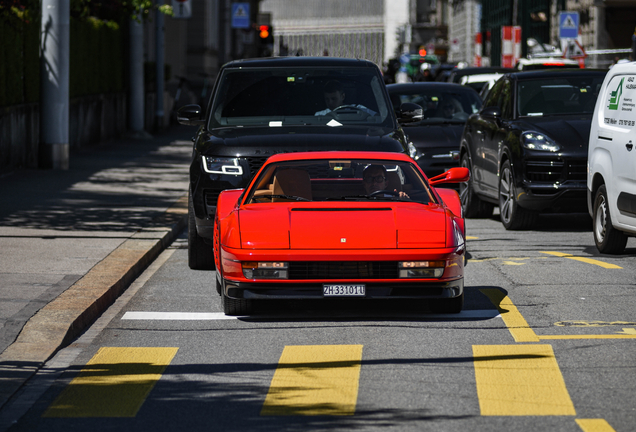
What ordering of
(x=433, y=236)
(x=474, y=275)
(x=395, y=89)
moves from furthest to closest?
(x=395, y=89), (x=474, y=275), (x=433, y=236)

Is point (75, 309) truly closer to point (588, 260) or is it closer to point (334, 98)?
point (334, 98)

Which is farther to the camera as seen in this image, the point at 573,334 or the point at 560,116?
the point at 560,116

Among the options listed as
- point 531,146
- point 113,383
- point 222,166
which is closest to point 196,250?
point 222,166

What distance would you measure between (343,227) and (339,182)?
1.32 m

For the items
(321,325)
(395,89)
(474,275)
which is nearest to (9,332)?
(321,325)

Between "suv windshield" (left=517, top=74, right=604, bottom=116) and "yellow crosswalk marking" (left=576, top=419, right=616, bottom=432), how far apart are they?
8.91 metres

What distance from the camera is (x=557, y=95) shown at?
14.2 meters

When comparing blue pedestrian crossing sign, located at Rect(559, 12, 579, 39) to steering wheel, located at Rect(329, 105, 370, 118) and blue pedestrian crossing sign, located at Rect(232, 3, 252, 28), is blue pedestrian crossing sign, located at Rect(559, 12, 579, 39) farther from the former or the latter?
blue pedestrian crossing sign, located at Rect(232, 3, 252, 28)

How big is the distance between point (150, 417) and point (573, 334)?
3133mm

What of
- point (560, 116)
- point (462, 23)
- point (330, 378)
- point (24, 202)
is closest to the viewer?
point (330, 378)

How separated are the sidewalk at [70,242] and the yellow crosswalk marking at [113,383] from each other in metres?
0.31

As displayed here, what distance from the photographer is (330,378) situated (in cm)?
639

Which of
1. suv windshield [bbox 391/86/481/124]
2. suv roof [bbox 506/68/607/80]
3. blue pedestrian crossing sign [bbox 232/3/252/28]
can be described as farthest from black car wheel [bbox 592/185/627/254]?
blue pedestrian crossing sign [bbox 232/3/252/28]

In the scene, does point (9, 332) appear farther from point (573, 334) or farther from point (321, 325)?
point (573, 334)
